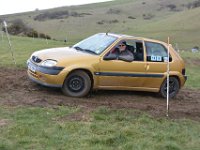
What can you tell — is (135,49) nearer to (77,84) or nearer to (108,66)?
(108,66)

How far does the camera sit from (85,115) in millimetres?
10758

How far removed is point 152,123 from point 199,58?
19.4 m

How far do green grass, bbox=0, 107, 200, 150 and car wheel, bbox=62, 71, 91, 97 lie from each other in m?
1.49

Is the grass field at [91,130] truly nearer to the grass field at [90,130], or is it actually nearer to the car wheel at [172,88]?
the grass field at [90,130]

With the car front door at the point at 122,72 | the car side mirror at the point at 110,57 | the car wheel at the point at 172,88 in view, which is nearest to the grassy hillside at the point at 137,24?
the car wheel at the point at 172,88

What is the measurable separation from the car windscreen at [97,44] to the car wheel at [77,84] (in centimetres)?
75

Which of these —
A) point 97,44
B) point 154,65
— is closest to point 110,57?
point 97,44

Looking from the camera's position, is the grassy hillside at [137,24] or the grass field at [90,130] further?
the grassy hillside at [137,24]

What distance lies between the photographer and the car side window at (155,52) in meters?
13.6

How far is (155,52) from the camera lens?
13781 millimetres

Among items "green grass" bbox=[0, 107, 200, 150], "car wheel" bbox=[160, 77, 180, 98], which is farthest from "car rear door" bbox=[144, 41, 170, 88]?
"green grass" bbox=[0, 107, 200, 150]

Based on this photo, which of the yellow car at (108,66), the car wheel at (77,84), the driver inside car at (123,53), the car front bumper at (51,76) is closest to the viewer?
the car front bumper at (51,76)

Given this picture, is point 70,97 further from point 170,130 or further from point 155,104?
point 170,130

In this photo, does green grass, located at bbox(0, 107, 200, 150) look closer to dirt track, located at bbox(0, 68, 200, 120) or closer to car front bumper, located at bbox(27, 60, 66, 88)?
dirt track, located at bbox(0, 68, 200, 120)
